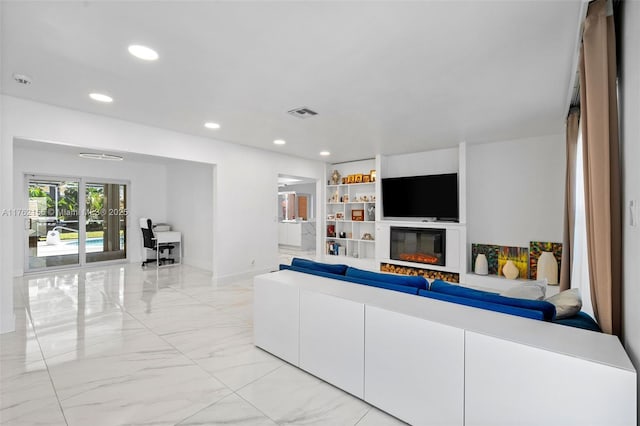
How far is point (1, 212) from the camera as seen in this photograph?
10.1 ft

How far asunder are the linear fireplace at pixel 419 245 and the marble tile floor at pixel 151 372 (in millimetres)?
3479

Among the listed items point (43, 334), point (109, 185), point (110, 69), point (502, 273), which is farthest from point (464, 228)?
point (109, 185)

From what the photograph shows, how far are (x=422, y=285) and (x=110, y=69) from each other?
3.16m

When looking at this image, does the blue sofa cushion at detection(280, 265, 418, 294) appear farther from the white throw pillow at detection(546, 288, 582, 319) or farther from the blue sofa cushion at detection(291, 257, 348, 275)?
the white throw pillow at detection(546, 288, 582, 319)

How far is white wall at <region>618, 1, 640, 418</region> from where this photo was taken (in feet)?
4.40

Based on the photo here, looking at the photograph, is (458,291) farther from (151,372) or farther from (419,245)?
(419,245)

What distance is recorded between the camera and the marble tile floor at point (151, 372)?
1.94 metres

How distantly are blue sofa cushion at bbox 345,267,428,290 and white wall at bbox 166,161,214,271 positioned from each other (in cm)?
454

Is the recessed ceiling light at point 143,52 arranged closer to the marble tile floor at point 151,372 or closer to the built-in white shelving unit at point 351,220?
the marble tile floor at point 151,372

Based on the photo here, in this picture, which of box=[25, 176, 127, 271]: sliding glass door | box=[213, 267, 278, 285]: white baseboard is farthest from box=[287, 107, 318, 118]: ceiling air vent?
box=[25, 176, 127, 271]: sliding glass door

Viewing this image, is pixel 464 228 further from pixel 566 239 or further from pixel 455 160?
pixel 566 239

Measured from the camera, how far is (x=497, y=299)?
1.96 m

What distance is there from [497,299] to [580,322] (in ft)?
1.38

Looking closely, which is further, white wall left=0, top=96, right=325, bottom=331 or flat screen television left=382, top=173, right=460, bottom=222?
flat screen television left=382, top=173, right=460, bottom=222
